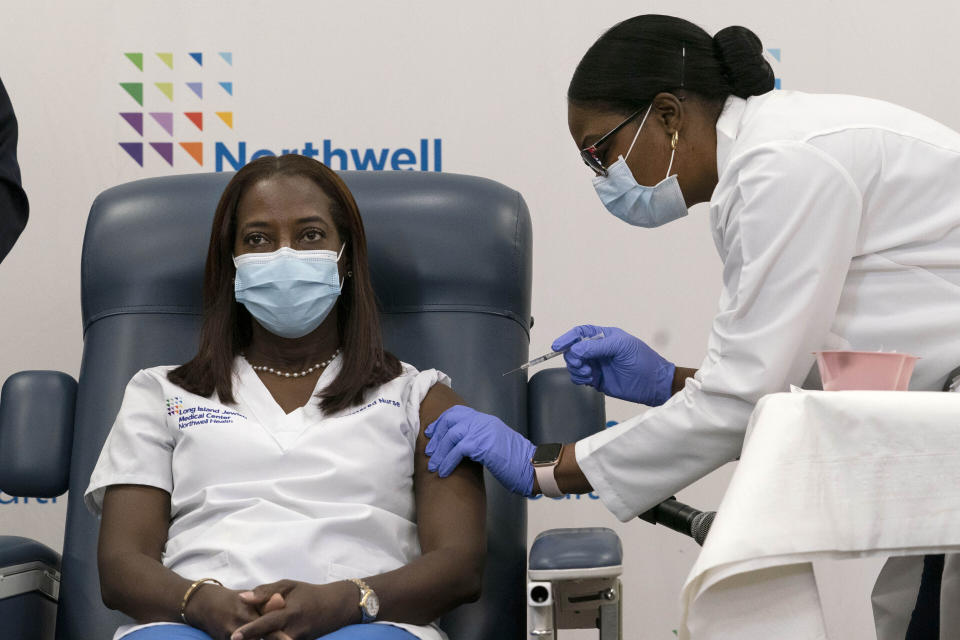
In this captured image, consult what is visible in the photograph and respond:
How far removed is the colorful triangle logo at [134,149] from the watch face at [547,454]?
4.53 feet

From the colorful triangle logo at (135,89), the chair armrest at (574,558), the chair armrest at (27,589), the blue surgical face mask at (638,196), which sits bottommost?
the chair armrest at (27,589)

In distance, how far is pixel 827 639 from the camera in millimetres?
1171

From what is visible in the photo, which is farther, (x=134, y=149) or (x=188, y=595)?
(x=134, y=149)

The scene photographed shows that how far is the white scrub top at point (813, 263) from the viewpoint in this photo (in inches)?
57.0

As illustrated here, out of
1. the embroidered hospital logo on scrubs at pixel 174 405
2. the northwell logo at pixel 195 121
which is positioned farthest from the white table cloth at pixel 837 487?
the northwell logo at pixel 195 121

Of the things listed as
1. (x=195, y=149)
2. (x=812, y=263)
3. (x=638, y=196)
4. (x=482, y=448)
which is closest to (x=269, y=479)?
(x=482, y=448)

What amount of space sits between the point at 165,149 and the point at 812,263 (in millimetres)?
1678

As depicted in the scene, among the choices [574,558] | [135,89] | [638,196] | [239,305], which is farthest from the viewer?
[135,89]

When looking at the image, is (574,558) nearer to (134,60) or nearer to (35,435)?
(35,435)

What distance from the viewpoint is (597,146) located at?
5.62 ft

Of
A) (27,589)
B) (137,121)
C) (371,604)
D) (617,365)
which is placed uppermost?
(137,121)

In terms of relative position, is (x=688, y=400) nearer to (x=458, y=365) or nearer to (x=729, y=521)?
(x=729, y=521)

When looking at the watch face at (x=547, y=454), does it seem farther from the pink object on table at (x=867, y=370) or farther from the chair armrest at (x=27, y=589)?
the chair armrest at (x=27, y=589)

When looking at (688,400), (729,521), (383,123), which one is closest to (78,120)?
(383,123)
